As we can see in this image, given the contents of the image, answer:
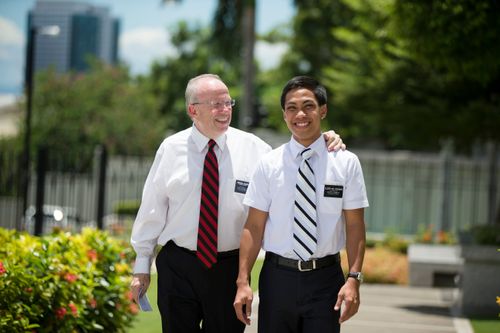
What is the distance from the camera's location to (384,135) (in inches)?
1449

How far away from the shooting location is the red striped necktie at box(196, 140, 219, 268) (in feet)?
17.4

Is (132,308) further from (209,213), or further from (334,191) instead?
(334,191)

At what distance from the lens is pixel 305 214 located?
492 centimetres

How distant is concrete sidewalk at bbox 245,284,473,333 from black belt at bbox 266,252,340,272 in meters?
3.31

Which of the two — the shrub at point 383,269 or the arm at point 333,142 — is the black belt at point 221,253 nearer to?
the arm at point 333,142

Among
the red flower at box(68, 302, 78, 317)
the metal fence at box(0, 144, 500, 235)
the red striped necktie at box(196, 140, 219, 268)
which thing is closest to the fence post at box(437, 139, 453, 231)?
the metal fence at box(0, 144, 500, 235)

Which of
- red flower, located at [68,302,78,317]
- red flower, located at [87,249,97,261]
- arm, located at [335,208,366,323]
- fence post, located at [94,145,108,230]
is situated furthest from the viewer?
fence post, located at [94,145,108,230]

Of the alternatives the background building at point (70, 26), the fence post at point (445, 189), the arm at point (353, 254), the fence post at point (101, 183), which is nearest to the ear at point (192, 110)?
the arm at point (353, 254)

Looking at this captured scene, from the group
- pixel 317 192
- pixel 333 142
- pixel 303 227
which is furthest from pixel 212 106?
pixel 303 227

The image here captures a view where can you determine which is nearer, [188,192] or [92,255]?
[188,192]

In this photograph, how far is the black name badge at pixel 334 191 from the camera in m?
4.94

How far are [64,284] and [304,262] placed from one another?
2.90 meters

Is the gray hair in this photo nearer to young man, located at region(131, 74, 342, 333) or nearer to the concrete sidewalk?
young man, located at region(131, 74, 342, 333)

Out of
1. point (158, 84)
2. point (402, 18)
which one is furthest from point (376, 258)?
point (158, 84)
